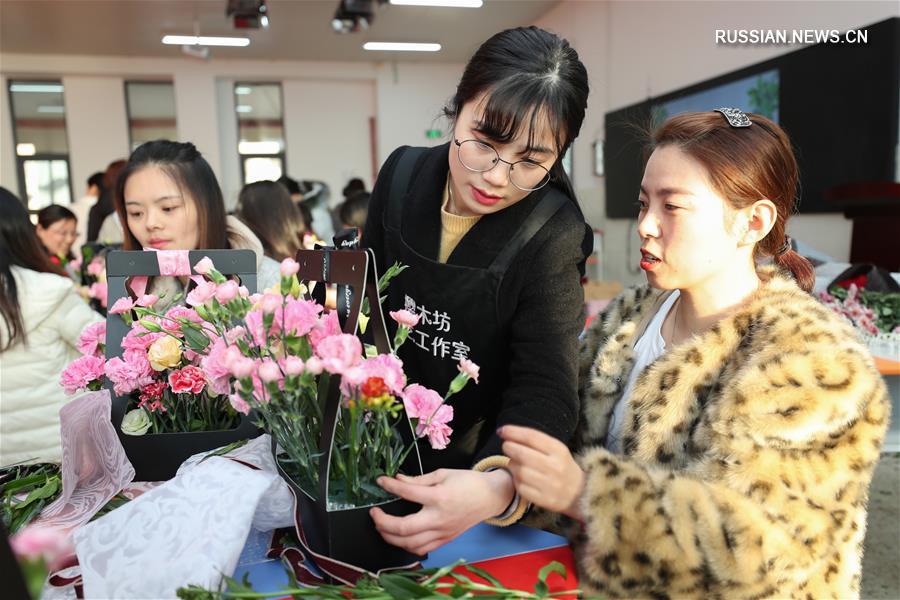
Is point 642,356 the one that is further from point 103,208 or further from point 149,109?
point 149,109

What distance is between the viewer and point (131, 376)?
3.35 ft

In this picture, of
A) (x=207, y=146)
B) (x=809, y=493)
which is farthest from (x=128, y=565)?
(x=207, y=146)

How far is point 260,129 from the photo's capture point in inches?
432

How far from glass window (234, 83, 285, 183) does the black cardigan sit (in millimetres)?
10221

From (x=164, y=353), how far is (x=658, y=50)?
Answer: 6.83 metres

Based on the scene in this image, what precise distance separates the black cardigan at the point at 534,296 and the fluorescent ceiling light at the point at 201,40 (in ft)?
28.8

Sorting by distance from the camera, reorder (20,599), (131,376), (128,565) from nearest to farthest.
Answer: (20,599)
(128,565)
(131,376)

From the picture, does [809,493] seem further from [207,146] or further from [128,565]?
[207,146]

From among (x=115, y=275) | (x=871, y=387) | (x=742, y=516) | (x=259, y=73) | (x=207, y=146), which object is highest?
(x=259, y=73)

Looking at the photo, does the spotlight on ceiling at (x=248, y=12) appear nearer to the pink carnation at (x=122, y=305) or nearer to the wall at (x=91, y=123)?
the wall at (x=91, y=123)

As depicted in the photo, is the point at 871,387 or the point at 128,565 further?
the point at 871,387

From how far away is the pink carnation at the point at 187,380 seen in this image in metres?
1.00

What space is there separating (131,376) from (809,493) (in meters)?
1.01

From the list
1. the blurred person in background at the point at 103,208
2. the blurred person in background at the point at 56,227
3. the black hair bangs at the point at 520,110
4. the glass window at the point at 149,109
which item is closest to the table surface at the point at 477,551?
the black hair bangs at the point at 520,110
